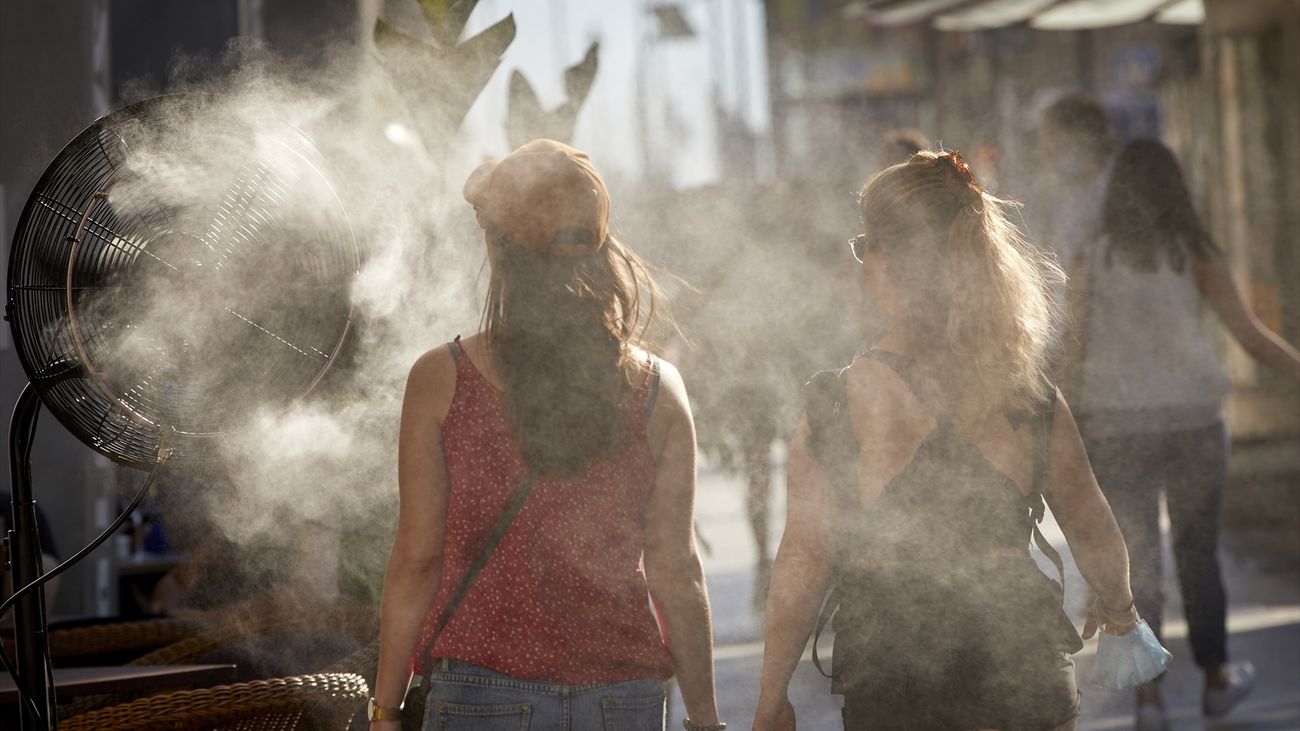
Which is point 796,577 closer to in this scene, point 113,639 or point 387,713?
point 387,713

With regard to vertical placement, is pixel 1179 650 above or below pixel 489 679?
below

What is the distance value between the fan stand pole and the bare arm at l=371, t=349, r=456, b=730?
1.84 feet

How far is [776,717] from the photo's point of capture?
2361mm

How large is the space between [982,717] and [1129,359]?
88.1 inches

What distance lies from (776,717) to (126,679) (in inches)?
52.7

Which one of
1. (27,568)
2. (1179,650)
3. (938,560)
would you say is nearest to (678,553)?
(938,560)

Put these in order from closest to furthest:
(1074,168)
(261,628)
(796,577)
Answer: (796,577)
(261,628)
(1074,168)

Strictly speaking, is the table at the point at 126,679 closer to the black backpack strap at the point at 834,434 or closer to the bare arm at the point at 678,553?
the bare arm at the point at 678,553

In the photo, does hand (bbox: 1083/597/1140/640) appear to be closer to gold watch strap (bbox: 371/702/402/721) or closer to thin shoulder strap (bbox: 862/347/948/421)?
thin shoulder strap (bbox: 862/347/948/421)

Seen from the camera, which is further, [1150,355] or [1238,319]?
[1150,355]

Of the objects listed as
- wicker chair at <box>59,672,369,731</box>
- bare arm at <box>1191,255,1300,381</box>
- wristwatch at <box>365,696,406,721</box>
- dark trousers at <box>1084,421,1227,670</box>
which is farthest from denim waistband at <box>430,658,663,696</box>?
bare arm at <box>1191,255,1300,381</box>

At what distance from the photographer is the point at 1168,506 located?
4.34 m

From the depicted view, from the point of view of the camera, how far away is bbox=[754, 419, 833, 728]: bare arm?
7.72ft

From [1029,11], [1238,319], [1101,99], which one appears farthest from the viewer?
[1101,99]
